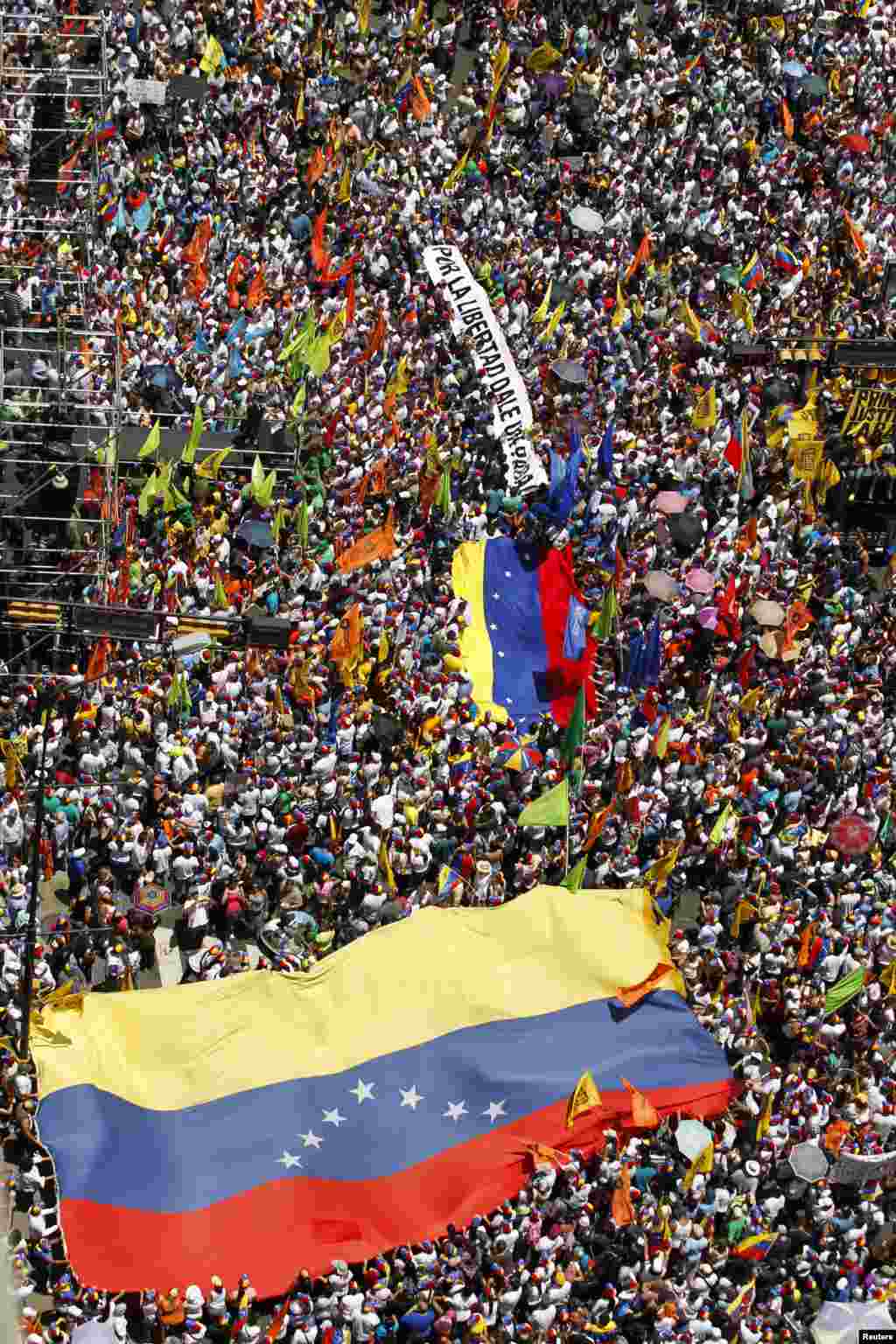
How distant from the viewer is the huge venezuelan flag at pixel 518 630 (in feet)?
125

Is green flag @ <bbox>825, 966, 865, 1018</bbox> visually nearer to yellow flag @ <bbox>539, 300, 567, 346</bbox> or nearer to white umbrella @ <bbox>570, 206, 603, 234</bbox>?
yellow flag @ <bbox>539, 300, 567, 346</bbox>

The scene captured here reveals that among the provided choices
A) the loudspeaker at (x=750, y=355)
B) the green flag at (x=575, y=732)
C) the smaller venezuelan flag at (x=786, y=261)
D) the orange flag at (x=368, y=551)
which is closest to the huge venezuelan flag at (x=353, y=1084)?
the green flag at (x=575, y=732)

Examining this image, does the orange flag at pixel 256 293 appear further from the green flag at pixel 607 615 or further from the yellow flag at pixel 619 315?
the green flag at pixel 607 615

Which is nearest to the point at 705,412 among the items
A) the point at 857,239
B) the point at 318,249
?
the point at 857,239

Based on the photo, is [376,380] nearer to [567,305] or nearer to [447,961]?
[567,305]

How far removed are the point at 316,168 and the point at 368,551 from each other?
28.6 ft

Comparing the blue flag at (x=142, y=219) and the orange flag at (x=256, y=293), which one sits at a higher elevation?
the blue flag at (x=142, y=219)

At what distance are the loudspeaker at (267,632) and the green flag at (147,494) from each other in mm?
3229

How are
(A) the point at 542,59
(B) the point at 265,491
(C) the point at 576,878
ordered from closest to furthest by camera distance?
(C) the point at 576,878, (B) the point at 265,491, (A) the point at 542,59

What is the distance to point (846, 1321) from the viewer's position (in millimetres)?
30938

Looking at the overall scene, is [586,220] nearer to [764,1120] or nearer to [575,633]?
[575,633]

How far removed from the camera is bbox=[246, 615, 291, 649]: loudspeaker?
119 feet

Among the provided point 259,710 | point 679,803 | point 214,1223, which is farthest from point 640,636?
point 214,1223

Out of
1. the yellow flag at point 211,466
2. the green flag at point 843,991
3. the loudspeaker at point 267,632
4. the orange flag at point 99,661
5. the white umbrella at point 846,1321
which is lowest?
the white umbrella at point 846,1321
